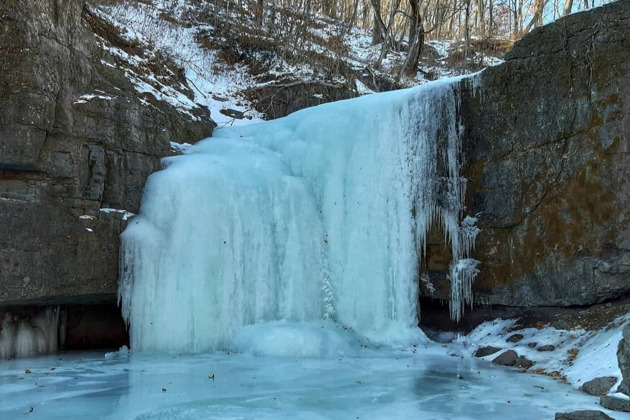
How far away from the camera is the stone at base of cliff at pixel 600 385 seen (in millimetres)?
5004

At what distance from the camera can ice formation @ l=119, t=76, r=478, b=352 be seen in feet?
26.8

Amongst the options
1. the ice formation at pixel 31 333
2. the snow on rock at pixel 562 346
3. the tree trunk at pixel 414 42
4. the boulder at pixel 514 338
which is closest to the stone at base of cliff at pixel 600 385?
the snow on rock at pixel 562 346

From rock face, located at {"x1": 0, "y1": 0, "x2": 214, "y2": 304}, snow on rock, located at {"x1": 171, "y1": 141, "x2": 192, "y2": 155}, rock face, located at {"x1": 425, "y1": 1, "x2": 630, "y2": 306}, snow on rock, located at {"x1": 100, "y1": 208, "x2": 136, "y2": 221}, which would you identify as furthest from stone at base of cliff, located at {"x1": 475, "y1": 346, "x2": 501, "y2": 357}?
snow on rock, located at {"x1": 171, "y1": 141, "x2": 192, "y2": 155}

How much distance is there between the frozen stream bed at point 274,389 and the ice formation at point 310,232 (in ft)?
3.71

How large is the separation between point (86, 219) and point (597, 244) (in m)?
7.30

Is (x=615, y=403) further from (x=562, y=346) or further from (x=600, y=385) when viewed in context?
(x=562, y=346)

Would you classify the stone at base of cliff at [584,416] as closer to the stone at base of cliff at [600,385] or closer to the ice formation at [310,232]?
the stone at base of cliff at [600,385]

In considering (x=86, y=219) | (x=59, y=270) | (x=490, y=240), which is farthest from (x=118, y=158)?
(x=490, y=240)

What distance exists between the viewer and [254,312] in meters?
8.42

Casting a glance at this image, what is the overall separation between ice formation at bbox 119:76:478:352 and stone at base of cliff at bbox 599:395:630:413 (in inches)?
162

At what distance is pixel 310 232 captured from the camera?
30.2 feet

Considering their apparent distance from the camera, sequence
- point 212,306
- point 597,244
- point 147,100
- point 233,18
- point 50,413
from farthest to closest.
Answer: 1. point 233,18
2. point 147,100
3. point 212,306
4. point 597,244
5. point 50,413

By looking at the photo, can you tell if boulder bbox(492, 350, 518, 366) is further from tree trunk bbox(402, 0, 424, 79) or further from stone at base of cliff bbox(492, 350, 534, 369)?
tree trunk bbox(402, 0, 424, 79)

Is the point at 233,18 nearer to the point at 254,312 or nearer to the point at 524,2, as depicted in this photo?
the point at 524,2
